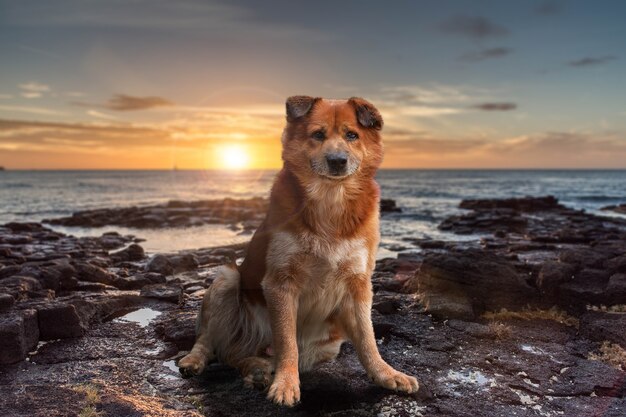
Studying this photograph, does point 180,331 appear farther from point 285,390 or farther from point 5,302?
point 285,390

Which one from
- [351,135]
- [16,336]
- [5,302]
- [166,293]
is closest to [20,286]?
[5,302]

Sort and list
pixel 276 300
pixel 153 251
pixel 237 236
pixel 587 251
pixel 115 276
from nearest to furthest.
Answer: pixel 276 300
pixel 587 251
pixel 115 276
pixel 153 251
pixel 237 236

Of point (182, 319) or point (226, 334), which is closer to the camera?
point (226, 334)

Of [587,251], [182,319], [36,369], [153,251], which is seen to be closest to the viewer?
[36,369]

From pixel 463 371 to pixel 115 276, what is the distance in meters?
7.60

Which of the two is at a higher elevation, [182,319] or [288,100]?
[288,100]

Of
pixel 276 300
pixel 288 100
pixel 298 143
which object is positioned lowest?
pixel 276 300

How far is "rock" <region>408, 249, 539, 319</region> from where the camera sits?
694cm

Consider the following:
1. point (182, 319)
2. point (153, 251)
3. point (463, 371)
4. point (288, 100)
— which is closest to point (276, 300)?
point (288, 100)

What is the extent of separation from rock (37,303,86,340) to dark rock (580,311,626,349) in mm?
6272

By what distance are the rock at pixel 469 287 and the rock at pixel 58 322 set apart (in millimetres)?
Answer: 4671

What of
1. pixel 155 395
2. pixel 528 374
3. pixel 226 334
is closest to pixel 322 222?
pixel 226 334

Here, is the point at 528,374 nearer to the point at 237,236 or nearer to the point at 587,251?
the point at 587,251

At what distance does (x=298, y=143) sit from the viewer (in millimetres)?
4355
